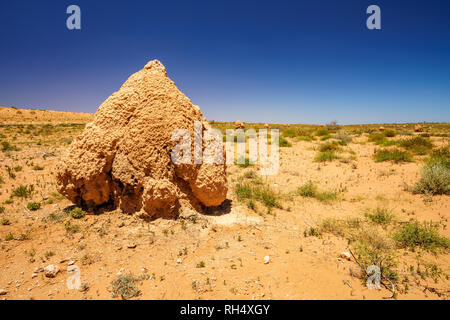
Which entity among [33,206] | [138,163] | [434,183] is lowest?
[33,206]

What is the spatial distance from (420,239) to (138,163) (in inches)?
192

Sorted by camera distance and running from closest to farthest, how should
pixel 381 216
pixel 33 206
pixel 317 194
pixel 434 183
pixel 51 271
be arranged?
pixel 51 271
pixel 33 206
pixel 381 216
pixel 434 183
pixel 317 194

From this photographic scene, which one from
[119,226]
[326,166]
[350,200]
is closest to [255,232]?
[119,226]

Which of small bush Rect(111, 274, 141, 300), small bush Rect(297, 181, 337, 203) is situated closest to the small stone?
small bush Rect(111, 274, 141, 300)

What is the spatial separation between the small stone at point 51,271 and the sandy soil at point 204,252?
5 centimetres

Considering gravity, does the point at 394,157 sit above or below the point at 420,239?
above

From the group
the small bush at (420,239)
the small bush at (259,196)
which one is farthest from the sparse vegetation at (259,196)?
the small bush at (420,239)

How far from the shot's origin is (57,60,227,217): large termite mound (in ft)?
12.4

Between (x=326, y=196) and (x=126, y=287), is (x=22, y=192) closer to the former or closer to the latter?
(x=126, y=287)

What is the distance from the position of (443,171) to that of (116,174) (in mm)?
7700

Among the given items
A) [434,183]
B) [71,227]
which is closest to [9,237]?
[71,227]

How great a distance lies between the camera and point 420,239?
3.46 meters

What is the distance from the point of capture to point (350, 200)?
5.36m
